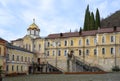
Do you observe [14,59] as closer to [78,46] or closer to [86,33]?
[78,46]

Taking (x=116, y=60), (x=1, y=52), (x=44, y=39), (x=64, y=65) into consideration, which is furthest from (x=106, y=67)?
(x=1, y=52)

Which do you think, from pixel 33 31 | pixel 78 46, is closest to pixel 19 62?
pixel 33 31

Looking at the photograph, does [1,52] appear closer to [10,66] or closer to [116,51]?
[10,66]

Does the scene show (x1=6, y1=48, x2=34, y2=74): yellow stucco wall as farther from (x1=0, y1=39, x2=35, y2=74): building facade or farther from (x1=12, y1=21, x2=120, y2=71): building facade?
(x1=12, y1=21, x2=120, y2=71): building facade

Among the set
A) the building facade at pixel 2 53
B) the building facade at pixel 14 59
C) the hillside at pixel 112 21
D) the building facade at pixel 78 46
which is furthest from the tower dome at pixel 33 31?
the hillside at pixel 112 21

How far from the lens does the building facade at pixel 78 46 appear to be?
6781cm

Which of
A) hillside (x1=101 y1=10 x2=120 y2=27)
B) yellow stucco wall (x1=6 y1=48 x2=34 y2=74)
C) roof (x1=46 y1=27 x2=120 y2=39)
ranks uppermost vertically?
hillside (x1=101 y1=10 x2=120 y2=27)

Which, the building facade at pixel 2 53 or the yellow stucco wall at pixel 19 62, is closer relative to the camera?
the building facade at pixel 2 53

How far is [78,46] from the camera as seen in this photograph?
7406 centimetres

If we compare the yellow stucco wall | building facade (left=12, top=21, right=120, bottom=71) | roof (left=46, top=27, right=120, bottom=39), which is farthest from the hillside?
the yellow stucco wall

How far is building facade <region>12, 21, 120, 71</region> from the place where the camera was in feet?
222

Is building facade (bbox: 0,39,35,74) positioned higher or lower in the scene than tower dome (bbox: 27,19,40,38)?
lower

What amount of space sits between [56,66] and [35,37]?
1222 cm

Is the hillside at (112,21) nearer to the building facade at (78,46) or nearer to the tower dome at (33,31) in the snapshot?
the building facade at (78,46)
